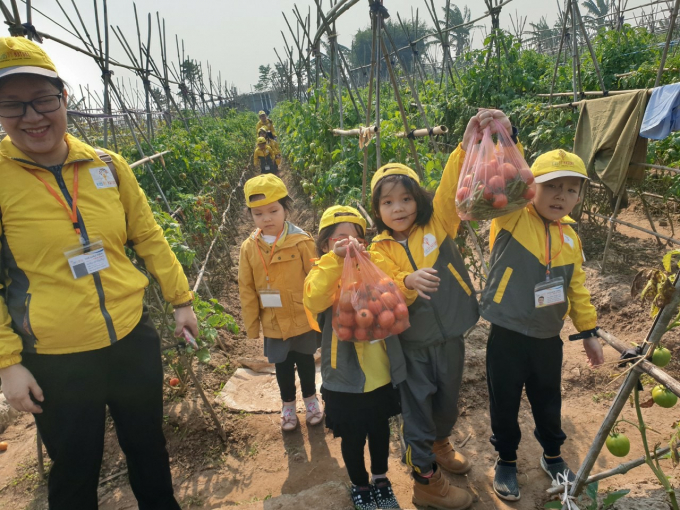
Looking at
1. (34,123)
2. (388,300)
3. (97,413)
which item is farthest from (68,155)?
(388,300)

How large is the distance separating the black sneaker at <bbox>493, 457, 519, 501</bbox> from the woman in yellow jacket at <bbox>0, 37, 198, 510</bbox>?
1635 millimetres

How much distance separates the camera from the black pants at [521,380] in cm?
186

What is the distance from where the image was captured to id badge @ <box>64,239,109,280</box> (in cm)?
143

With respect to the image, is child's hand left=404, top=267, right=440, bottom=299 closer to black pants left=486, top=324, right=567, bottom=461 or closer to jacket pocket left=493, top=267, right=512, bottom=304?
jacket pocket left=493, top=267, right=512, bottom=304

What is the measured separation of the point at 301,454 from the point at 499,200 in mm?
1932

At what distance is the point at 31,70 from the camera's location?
1.31 meters

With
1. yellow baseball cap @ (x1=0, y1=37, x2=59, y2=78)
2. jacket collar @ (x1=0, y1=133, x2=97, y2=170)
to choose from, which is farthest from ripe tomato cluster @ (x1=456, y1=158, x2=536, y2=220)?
yellow baseball cap @ (x1=0, y1=37, x2=59, y2=78)

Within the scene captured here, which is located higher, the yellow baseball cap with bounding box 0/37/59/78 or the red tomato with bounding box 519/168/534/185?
the yellow baseball cap with bounding box 0/37/59/78

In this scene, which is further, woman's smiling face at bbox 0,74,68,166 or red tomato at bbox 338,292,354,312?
red tomato at bbox 338,292,354,312

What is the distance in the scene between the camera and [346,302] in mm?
1672

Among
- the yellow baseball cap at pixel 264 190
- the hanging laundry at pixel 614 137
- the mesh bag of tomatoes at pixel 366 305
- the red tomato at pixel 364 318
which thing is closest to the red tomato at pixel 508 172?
the mesh bag of tomatoes at pixel 366 305

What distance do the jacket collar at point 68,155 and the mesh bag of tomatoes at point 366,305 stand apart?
39.9 inches

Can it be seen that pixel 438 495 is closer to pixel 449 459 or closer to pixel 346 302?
pixel 449 459

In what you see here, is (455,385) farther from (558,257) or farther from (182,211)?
(182,211)
